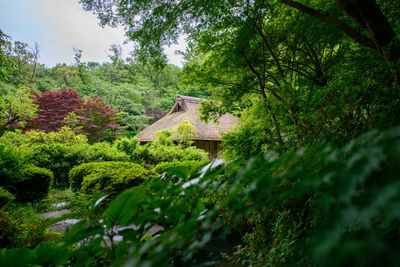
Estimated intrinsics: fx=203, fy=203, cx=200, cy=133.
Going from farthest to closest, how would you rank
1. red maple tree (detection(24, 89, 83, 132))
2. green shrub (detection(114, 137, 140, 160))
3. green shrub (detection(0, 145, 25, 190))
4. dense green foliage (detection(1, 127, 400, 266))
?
1. red maple tree (detection(24, 89, 83, 132))
2. green shrub (detection(114, 137, 140, 160))
3. green shrub (detection(0, 145, 25, 190))
4. dense green foliage (detection(1, 127, 400, 266))

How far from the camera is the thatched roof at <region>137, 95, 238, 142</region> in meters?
14.7

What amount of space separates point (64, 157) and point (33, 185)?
3.32 meters

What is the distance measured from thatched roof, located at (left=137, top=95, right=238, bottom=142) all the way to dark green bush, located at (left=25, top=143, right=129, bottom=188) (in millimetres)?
6213

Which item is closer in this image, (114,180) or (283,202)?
(283,202)

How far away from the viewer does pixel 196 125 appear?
1480 centimetres

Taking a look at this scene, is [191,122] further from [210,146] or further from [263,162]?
[263,162]

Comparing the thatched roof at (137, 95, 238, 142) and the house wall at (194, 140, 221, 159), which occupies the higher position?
the thatched roof at (137, 95, 238, 142)

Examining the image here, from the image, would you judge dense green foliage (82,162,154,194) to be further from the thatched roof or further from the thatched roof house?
the thatched roof

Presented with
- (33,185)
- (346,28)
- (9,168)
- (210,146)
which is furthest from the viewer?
(210,146)

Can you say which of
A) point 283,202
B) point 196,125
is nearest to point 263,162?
point 283,202

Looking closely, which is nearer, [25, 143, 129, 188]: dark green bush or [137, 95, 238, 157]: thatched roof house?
[25, 143, 129, 188]: dark green bush

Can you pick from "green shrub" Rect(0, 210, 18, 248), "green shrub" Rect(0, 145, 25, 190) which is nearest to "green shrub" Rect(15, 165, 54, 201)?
"green shrub" Rect(0, 145, 25, 190)

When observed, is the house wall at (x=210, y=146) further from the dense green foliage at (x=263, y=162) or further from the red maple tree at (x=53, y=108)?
the red maple tree at (x=53, y=108)

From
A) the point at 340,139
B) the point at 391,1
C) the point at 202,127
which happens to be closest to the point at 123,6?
the point at 340,139
